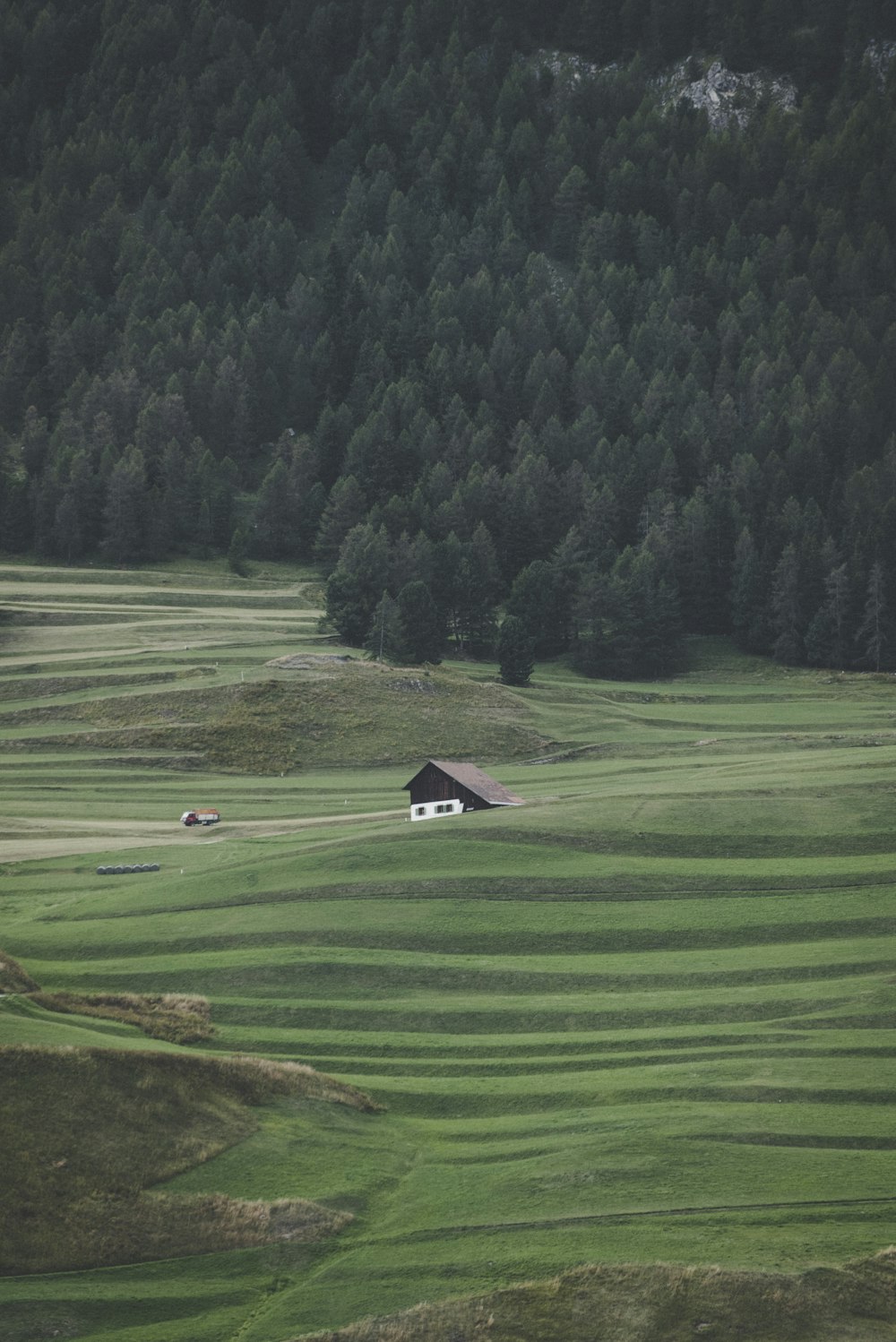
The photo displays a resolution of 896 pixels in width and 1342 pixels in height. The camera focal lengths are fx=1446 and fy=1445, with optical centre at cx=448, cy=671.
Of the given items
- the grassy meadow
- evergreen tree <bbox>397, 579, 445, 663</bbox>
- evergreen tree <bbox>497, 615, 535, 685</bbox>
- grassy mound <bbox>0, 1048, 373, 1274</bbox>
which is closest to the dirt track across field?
the grassy meadow

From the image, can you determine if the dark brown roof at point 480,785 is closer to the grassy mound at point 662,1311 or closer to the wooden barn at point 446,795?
the wooden barn at point 446,795

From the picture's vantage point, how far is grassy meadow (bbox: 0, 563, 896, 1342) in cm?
3722

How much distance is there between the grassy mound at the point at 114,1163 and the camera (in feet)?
118

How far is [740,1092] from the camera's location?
153ft

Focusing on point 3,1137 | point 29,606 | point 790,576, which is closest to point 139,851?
point 3,1137

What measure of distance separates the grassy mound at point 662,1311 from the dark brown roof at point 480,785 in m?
47.9

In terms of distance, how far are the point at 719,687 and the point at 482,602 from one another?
85.2 feet

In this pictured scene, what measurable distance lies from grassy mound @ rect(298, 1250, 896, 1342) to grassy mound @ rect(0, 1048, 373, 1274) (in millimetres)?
4736

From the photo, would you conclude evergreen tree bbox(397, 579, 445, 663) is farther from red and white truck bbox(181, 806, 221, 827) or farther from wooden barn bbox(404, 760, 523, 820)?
wooden barn bbox(404, 760, 523, 820)

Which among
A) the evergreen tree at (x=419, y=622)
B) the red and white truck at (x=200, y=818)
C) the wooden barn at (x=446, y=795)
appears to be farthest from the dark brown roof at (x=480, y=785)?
the evergreen tree at (x=419, y=622)

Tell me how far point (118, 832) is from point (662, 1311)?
54.7 meters

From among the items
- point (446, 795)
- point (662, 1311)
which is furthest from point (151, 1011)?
point (446, 795)

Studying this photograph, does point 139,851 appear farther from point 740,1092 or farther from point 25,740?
point 740,1092

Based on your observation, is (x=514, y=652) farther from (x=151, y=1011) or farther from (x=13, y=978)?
(x=13, y=978)
